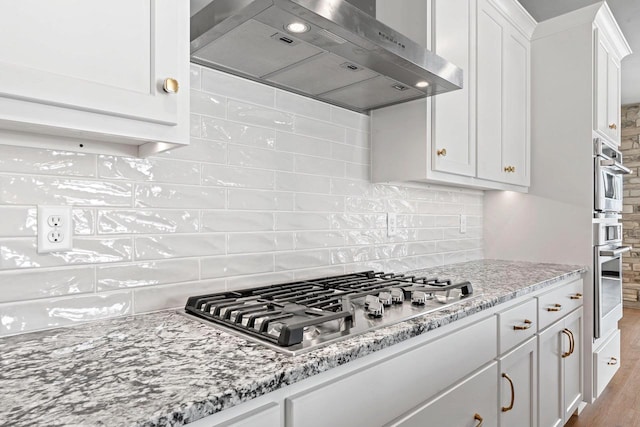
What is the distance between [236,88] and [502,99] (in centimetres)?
A: 168

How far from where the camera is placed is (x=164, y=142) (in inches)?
38.8

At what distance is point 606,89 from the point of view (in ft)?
9.32

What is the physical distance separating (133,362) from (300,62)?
41.1 inches

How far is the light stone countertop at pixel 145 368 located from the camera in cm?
64

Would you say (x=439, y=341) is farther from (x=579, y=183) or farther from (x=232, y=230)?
(x=579, y=183)

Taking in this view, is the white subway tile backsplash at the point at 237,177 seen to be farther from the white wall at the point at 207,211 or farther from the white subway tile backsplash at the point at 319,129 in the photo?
the white subway tile backsplash at the point at 319,129

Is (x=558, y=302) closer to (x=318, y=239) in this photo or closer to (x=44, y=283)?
(x=318, y=239)

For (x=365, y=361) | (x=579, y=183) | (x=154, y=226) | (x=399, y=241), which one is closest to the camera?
(x=365, y=361)

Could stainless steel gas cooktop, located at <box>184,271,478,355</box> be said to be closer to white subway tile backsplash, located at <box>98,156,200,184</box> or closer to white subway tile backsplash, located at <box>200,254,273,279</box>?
white subway tile backsplash, located at <box>200,254,273,279</box>

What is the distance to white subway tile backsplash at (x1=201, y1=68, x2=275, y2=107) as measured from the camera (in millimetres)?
1419

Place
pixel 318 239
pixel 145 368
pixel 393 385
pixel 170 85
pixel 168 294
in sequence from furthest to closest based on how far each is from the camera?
pixel 318 239
pixel 168 294
pixel 393 385
pixel 170 85
pixel 145 368

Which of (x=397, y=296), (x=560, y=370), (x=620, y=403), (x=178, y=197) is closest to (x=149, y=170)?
(x=178, y=197)

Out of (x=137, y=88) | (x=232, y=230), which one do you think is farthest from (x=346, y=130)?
(x=137, y=88)

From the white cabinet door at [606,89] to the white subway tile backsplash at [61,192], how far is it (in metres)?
2.75
